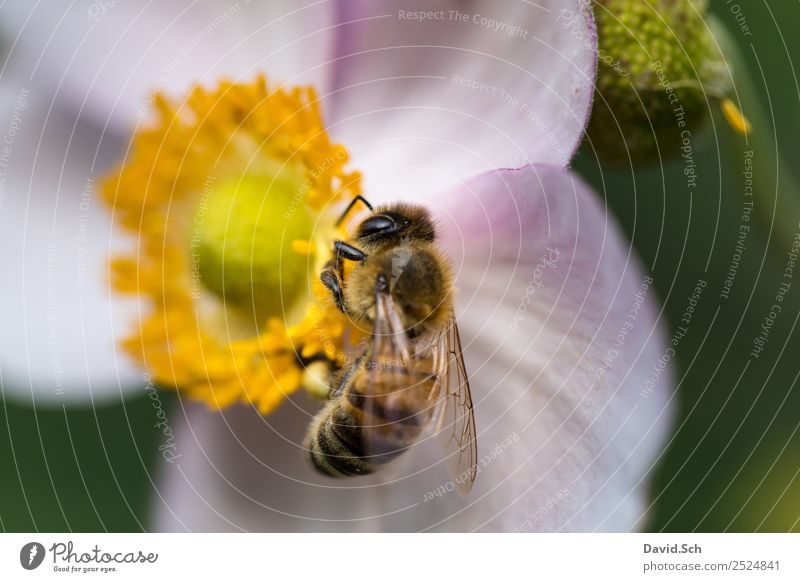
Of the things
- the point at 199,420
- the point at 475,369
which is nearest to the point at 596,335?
the point at 475,369

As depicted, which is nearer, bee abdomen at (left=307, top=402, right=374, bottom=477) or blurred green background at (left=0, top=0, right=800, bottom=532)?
bee abdomen at (left=307, top=402, right=374, bottom=477)

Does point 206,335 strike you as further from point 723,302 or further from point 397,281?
point 723,302

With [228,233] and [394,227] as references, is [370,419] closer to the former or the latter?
[394,227]

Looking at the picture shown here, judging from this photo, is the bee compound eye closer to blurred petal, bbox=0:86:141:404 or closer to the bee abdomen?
the bee abdomen

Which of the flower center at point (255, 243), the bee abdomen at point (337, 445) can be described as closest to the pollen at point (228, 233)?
the flower center at point (255, 243)

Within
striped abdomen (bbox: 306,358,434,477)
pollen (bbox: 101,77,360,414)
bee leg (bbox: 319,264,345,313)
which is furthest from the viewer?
pollen (bbox: 101,77,360,414)

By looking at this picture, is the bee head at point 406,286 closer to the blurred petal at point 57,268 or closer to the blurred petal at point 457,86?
the blurred petal at point 457,86
